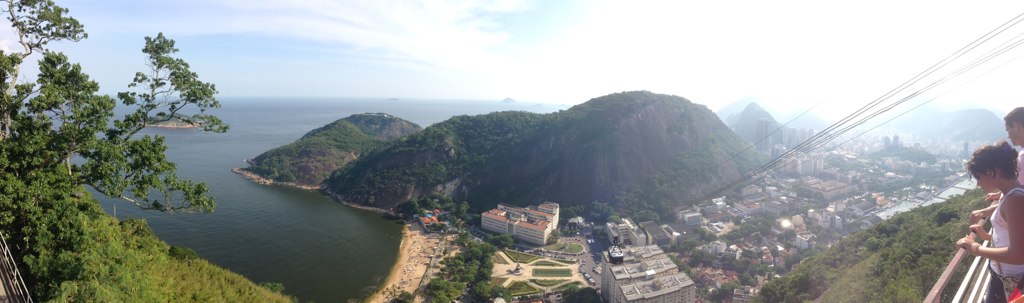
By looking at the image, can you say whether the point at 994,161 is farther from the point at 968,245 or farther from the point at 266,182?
the point at 266,182

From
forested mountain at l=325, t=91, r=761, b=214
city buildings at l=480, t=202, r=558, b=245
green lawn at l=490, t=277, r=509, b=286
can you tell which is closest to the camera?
green lawn at l=490, t=277, r=509, b=286

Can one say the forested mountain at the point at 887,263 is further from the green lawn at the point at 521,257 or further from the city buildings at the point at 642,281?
the green lawn at the point at 521,257

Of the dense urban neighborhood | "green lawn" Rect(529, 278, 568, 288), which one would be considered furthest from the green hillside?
"green lawn" Rect(529, 278, 568, 288)

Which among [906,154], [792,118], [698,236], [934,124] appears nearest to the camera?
[698,236]

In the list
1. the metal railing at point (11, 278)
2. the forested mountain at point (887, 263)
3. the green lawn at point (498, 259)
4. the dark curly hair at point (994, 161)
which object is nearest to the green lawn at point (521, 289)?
the green lawn at point (498, 259)

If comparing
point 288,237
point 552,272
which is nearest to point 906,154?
point 552,272

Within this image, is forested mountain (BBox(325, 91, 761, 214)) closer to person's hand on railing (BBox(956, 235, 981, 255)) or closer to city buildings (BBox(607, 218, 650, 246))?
city buildings (BBox(607, 218, 650, 246))

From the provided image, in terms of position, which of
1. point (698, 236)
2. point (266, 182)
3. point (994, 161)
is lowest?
point (698, 236)
